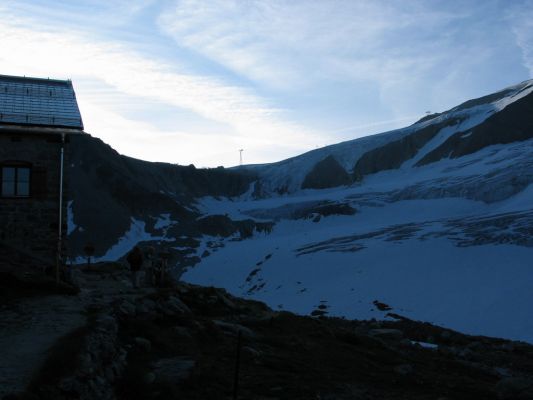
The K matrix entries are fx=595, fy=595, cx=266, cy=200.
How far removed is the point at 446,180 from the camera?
82250 millimetres

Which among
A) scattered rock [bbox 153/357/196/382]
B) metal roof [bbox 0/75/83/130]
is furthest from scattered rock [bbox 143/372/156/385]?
metal roof [bbox 0/75/83/130]

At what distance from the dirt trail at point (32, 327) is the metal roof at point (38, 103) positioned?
17.1 feet

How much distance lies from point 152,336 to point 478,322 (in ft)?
83.6

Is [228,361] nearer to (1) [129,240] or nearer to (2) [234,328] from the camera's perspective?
(2) [234,328]

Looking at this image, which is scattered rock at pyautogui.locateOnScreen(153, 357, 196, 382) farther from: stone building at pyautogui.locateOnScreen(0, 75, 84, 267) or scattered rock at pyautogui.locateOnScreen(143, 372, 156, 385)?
stone building at pyautogui.locateOnScreen(0, 75, 84, 267)

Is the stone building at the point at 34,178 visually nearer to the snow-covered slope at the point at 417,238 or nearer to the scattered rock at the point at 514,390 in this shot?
the scattered rock at the point at 514,390

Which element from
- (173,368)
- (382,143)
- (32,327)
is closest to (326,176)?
(382,143)

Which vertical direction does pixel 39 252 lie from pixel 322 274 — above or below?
above

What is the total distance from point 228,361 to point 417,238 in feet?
143

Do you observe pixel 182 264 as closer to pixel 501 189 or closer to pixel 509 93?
pixel 501 189

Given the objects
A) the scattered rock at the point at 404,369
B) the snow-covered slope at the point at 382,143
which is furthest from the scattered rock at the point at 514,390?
the snow-covered slope at the point at 382,143

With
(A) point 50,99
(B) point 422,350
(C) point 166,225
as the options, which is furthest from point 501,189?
(A) point 50,99

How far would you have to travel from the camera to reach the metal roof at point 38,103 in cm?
1758

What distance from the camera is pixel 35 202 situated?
1762cm
